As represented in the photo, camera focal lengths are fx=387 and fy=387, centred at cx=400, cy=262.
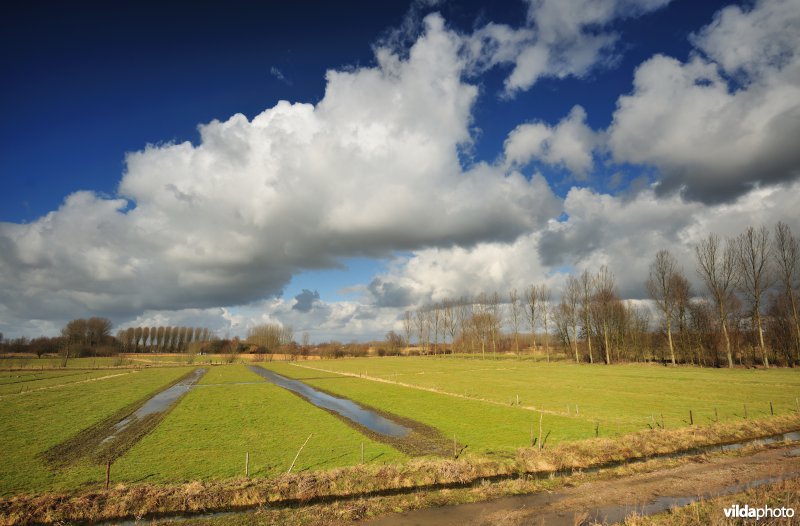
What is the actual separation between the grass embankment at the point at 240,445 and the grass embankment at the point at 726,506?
46.0ft

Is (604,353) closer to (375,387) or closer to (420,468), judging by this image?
(375,387)

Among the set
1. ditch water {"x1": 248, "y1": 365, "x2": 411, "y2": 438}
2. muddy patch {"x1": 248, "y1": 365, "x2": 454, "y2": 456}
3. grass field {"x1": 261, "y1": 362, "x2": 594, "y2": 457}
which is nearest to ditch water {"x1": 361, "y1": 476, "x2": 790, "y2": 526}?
grass field {"x1": 261, "y1": 362, "x2": 594, "y2": 457}

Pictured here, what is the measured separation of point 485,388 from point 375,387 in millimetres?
18221

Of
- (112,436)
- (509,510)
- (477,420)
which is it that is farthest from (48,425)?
(509,510)

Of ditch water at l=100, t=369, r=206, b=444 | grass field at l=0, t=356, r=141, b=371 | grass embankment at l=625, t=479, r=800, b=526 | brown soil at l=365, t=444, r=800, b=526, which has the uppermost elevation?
grass embankment at l=625, t=479, r=800, b=526

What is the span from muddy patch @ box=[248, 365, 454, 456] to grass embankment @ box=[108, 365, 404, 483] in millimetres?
1292

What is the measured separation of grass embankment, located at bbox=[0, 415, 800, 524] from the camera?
17.6m

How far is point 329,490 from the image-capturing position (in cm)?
2009

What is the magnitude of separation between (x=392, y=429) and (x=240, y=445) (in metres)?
12.3

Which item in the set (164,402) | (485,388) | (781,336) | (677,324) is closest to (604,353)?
(677,324)

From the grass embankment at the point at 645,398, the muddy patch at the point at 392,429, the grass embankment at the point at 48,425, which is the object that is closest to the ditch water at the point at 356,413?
the muddy patch at the point at 392,429

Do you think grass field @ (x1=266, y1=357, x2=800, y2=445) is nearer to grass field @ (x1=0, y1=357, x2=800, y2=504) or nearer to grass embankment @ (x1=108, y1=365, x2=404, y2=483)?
grass field @ (x1=0, y1=357, x2=800, y2=504)

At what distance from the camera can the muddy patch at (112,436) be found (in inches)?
1014

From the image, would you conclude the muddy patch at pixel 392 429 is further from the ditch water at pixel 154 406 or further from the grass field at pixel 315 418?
the ditch water at pixel 154 406
